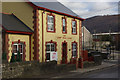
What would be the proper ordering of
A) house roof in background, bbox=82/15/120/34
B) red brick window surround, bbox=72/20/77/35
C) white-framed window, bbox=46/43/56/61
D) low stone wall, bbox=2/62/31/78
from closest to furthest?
low stone wall, bbox=2/62/31/78, white-framed window, bbox=46/43/56/61, red brick window surround, bbox=72/20/77/35, house roof in background, bbox=82/15/120/34

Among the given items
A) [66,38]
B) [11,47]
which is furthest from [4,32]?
[66,38]

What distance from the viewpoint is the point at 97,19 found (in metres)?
77.9

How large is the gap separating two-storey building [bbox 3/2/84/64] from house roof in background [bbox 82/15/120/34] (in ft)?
149

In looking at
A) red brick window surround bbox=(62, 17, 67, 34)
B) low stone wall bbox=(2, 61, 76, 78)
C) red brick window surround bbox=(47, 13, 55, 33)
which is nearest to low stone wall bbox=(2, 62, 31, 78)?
low stone wall bbox=(2, 61, 76, 78)

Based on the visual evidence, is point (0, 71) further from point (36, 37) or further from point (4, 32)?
point (36, 37)

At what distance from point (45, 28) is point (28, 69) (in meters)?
6.44

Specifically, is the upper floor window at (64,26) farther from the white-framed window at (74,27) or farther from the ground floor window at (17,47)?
the ground floor window at (17,47)

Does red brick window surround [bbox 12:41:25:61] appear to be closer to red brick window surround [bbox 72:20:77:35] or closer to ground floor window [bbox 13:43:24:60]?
ground floor window [bbox 13:43:24:60]

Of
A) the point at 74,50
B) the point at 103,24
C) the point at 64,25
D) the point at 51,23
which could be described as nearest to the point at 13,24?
the point at 51,23

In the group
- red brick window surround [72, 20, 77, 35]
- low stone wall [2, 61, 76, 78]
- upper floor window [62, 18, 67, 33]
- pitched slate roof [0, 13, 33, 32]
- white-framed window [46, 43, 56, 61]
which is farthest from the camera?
red brick window surround [72, 20, 77, 35]

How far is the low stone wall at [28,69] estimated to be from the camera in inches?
476

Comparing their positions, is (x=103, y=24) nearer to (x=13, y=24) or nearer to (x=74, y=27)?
(x=74, y=27)

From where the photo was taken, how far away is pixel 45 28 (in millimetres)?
18625

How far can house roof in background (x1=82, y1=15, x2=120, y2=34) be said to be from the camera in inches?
2576
